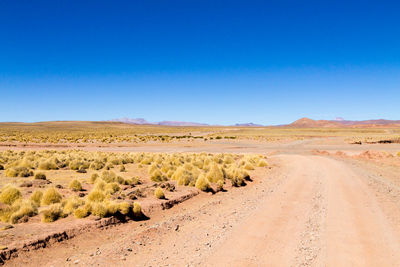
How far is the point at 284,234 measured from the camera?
7512mm

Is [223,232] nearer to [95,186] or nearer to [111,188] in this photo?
[111,188]

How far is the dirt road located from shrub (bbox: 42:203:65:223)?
4.91ft

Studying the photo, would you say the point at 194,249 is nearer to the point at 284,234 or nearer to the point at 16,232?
the point at 284,234

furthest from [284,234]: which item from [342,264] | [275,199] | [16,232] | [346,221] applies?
[16,232]

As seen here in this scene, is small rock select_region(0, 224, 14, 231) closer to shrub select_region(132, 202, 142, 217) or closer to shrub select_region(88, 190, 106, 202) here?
shrub select_region(88, 190, 106, 202)

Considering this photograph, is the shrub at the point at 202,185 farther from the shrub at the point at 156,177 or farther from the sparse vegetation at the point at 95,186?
the shrub at the point at 156,177

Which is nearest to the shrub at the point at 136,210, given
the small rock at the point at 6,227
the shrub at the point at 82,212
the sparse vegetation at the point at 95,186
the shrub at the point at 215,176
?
the sparse vegetation at the point at 95,186

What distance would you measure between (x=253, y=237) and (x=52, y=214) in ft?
20.1

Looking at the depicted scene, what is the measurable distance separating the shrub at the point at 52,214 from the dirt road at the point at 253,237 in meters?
1.50

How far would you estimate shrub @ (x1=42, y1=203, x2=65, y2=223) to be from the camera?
26.2ft

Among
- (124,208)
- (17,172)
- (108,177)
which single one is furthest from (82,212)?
(17,172)

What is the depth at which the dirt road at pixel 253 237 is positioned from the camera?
606cm

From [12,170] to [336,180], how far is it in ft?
64.0

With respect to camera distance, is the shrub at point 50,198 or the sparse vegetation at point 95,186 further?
the shrub at point 50,198
